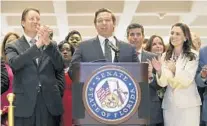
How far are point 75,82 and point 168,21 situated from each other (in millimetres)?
8770

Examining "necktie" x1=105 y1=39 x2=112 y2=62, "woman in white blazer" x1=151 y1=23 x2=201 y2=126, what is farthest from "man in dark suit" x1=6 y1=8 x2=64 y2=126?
"woman in white blazer" x1=151 y1=23 x2=201 y2=126

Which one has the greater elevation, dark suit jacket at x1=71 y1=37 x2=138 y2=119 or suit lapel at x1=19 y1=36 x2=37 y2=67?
suit lapel at x1=19 y1=36 x2=37 y2=67

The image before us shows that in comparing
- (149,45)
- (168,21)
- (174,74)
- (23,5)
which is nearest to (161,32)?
(168,21)

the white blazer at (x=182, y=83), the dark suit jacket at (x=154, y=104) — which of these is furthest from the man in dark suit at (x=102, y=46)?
the dark suit jacket at (x=154, y=104)

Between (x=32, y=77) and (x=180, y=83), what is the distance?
1.07 metres

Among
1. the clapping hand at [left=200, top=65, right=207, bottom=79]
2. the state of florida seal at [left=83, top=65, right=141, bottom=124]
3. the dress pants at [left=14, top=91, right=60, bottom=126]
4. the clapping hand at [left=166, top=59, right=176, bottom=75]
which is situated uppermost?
the clapping hand at [left=166, top=59, right=176, bottom=75]

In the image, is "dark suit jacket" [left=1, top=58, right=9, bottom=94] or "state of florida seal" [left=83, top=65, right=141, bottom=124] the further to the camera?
"dark suit jacket" [left=1, top=58, right=9, bottom=94]

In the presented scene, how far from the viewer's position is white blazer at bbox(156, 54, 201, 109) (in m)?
3.06

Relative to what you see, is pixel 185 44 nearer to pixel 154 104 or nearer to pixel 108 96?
pixel 154 104

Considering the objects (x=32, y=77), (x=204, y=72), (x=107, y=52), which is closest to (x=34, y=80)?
(x=32, y=77)

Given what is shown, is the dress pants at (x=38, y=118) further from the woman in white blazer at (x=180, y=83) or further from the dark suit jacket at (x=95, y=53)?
the woman in white blazer at (x=180, y=83)

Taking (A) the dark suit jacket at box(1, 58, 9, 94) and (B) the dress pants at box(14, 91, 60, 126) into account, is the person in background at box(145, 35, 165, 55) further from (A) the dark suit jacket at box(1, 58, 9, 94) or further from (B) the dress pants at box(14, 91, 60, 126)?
(A) the dark suit jacket at box(1, 58, 9, 94)

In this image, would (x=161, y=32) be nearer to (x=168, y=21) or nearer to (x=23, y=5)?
(x=168, y=21)

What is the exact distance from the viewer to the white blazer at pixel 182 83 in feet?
10.0
